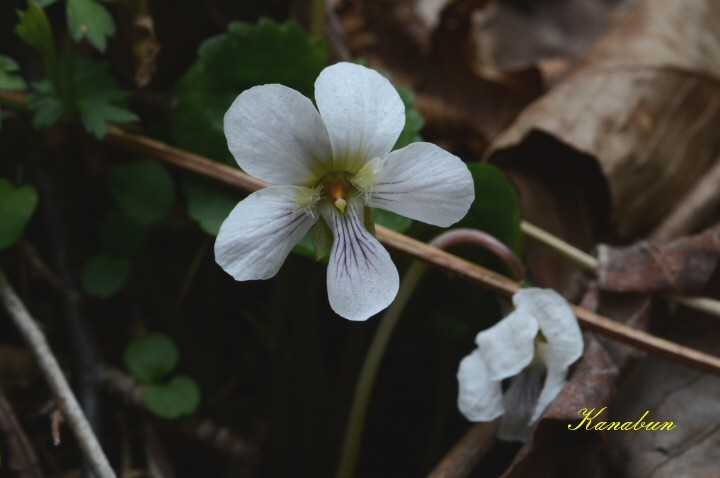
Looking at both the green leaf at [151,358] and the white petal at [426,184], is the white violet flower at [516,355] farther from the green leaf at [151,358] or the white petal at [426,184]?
the green leaf at [151,358]

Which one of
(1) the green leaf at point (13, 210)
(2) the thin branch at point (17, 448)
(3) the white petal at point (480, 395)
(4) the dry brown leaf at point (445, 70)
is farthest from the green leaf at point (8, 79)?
(4) the dry brown leaf at point (445, 70)

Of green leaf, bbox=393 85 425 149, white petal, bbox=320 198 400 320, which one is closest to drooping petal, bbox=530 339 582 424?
white petal, bbox=320 198 400 320

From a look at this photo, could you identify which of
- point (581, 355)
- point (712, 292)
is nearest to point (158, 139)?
point (581, 355)

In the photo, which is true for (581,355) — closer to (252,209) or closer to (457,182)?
(457,182)

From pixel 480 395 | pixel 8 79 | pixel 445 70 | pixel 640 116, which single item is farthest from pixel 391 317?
pixel 445 70

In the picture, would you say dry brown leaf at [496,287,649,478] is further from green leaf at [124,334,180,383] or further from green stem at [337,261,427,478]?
green leaf at [124,334,180,383]
